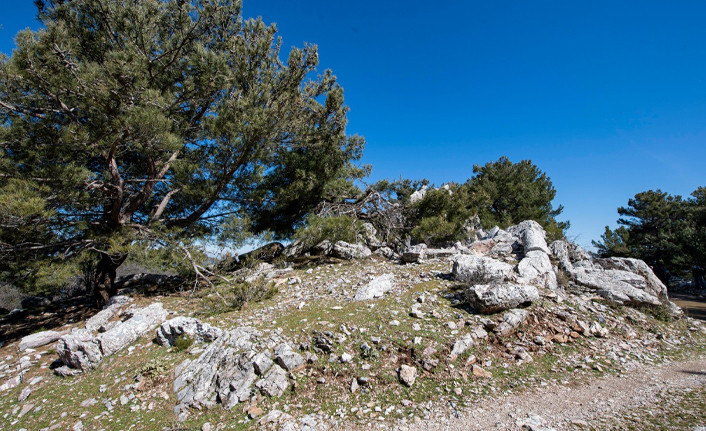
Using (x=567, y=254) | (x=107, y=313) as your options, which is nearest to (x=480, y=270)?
(x=567, y=254)

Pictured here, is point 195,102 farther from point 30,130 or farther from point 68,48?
point 30,130

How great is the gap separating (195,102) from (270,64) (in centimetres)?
307

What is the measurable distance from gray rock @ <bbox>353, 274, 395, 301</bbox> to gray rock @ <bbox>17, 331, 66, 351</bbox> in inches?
346

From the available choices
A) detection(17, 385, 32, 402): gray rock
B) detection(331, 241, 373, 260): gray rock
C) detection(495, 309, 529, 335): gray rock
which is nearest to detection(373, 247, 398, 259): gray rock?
detection(331, 241, 373, 260): gray rock

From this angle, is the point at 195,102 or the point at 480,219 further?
the point at 480,219

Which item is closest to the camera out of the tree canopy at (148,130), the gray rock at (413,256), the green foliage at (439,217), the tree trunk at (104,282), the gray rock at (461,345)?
the gray rock at (461,345)

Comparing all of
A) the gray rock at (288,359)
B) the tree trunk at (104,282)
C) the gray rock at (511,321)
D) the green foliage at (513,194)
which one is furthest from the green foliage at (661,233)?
the tree trunk at (104,282)

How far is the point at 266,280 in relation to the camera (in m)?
10.2

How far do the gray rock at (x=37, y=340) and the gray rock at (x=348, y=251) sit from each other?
938 centimetres

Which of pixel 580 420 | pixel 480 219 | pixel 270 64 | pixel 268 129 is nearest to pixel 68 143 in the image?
pixel 268 129

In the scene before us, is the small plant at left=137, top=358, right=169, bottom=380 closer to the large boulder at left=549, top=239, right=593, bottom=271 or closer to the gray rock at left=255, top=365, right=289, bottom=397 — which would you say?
the gray rock at left=255, top=365, right=289, bottom=397

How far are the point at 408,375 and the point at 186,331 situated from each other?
507 centimetres

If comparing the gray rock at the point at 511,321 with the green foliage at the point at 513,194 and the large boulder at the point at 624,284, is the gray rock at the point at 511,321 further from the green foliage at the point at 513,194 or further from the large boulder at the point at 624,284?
the green foliage at the point at 513,194

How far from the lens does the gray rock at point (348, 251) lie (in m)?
12.6
